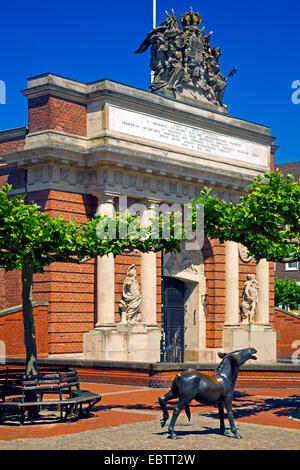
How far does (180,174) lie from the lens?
110ft

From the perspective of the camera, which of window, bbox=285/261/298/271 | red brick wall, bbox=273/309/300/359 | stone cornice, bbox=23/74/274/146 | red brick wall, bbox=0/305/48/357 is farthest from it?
window, bbox=285/261/298/271

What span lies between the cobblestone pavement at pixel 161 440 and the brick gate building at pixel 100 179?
43.8 feet

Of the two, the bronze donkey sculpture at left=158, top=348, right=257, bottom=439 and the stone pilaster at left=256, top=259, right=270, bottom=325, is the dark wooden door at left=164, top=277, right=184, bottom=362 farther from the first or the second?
the bronze donkey sculpture at left=158, top=348, right=257, bottom=439

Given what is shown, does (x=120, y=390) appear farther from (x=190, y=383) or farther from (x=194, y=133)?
(x=194, y=133)

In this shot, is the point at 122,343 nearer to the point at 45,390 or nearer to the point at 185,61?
the point at 185,61

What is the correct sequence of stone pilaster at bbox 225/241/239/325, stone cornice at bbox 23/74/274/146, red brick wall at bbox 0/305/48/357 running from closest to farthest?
red brick wall at bbox 0/305/48/357 < stone cornice at bbox 23/74/274/146 < stone pilaster at bbox 225/241/239/325

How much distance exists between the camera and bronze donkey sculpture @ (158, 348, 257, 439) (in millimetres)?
13906

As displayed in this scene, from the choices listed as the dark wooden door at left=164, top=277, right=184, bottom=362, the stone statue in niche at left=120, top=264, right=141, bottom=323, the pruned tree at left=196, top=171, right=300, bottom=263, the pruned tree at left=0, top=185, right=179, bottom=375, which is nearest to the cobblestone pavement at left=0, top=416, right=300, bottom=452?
the pruned tree at left=0, top=185, right=179, bottom=375

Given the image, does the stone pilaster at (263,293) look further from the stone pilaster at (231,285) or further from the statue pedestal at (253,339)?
the stone pilaster at (231,285)

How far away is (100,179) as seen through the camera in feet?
100

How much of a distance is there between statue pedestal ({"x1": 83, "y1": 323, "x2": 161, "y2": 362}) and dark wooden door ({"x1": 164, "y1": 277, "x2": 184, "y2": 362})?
4.51 meters

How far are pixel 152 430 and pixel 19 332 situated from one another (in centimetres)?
1528

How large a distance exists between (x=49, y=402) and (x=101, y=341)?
1417 cm

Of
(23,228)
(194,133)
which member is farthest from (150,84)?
(23,228)
